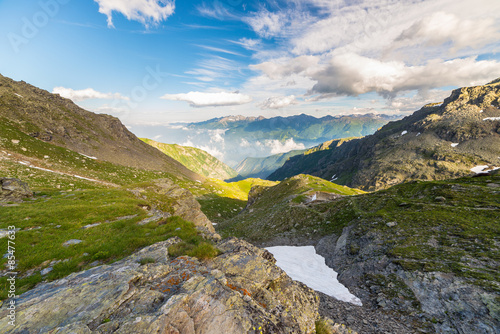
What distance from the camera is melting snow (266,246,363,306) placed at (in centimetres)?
1738

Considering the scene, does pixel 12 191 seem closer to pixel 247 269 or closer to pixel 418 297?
pixel 247 269

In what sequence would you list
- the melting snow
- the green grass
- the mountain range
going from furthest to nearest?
the melting snow, the green grass, the mountain range

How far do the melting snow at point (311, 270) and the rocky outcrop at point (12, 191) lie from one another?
123 ft

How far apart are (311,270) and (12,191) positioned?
42558 mm

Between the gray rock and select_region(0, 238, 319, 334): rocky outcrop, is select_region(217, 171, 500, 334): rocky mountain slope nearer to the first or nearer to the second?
select_region(0, 238, 319, 334): rocky outcrop

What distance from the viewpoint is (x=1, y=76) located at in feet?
406

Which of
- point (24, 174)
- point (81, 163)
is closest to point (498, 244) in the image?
point (24, 174)

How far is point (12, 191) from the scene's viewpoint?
88.0 feet

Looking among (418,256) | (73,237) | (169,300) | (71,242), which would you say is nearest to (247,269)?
(169,300)

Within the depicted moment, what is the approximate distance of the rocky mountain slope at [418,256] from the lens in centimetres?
1277

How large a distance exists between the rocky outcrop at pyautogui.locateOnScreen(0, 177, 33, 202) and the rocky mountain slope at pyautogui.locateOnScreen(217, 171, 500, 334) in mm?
40165

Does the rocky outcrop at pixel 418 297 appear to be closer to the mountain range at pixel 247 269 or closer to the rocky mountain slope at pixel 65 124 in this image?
the mountain range at pixel 247 269

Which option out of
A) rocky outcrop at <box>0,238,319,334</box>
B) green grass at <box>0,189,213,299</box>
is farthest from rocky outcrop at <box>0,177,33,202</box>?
rocky outcrop at <box>0,238,319,334</box>

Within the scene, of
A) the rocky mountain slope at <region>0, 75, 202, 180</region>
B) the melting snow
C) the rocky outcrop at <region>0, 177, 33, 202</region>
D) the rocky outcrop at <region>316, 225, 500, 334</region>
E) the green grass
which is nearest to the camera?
the green grass
